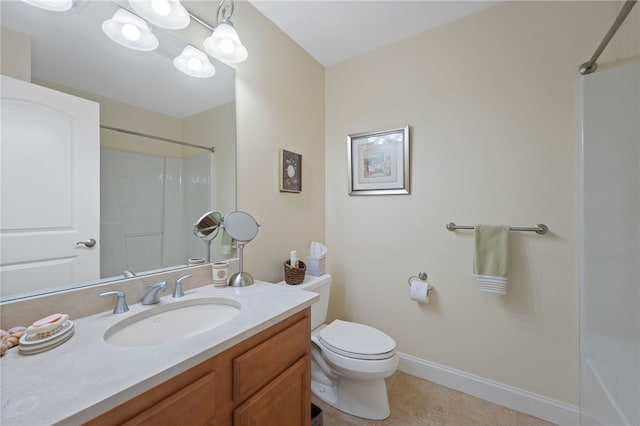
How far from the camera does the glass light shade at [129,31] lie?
0.97m

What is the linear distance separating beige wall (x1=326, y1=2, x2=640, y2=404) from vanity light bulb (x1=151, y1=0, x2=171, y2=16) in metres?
1.34

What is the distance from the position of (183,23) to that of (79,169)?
2.36 feet

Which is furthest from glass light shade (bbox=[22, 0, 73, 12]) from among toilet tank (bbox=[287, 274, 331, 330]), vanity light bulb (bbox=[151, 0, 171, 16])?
toilet tank (bbox=[287, 274, 331, 330])

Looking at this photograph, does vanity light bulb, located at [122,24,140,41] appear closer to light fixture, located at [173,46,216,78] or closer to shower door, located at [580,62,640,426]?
light fixture, located at [173,46,216,78]

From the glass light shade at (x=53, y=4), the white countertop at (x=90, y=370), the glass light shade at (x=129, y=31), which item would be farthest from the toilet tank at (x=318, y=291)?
the glass light shade at (x=53, y=4)

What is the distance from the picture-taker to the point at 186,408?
0.62 m

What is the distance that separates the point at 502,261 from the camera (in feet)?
4.71

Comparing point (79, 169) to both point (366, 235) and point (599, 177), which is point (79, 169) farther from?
point (599, 177)

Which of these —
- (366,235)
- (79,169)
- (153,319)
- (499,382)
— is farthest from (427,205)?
(79,169)

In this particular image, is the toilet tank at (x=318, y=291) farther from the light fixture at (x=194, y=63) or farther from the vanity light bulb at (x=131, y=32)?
the vanity light bulb at (x=131, y=32)

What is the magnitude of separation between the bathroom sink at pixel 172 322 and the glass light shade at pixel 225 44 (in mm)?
1160

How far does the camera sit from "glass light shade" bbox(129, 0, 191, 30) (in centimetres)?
97

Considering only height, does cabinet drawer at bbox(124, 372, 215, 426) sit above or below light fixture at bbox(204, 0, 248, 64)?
below

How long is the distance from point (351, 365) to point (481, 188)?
4.26 ft
